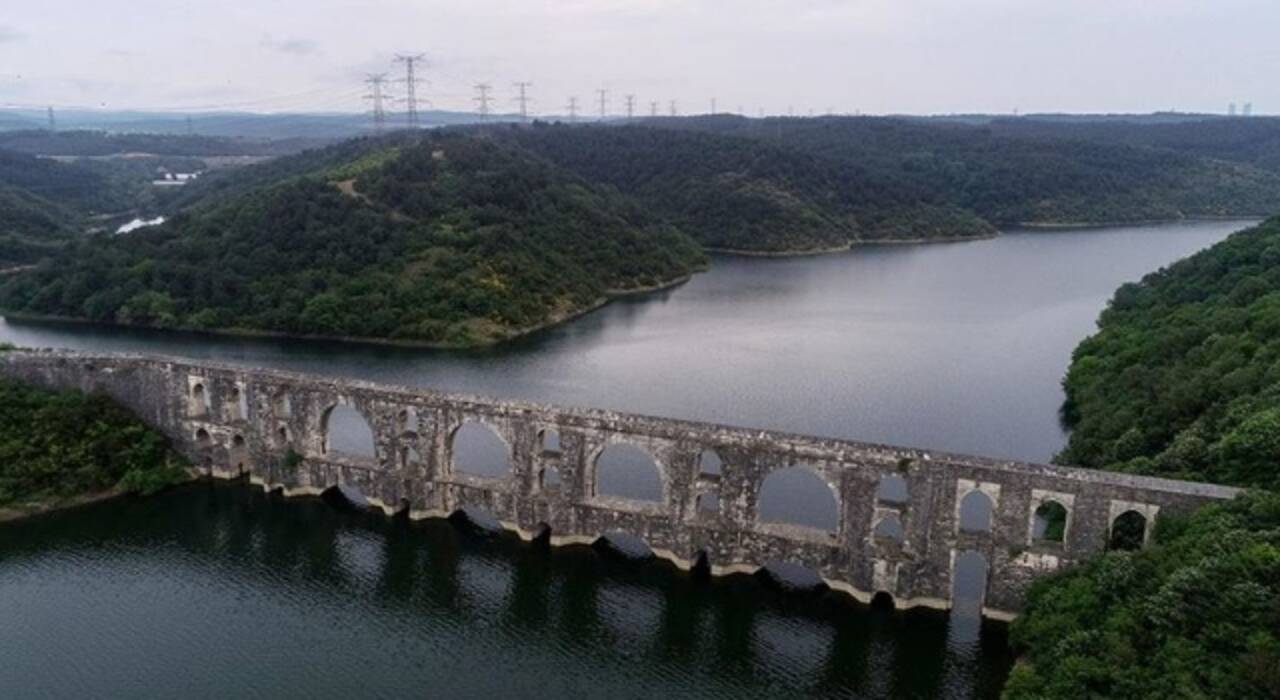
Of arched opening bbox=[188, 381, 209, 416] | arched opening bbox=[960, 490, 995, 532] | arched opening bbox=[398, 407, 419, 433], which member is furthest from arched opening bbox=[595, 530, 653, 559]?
arched opening bbox=[188, 381, 209, 416]

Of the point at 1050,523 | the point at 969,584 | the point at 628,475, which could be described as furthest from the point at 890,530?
the point at 628,475

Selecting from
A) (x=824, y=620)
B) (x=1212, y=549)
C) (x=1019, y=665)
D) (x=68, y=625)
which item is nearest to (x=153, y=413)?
(x=68, y=625)

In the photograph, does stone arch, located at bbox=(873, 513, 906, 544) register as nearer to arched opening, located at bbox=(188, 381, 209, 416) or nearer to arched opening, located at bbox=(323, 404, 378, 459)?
arched opening, located at bbox=(323, 404, 378, 459)

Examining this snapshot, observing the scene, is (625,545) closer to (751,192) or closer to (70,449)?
(70,449)

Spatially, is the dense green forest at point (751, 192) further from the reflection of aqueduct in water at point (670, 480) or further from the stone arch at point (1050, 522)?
the stone arch at point (1050, 522)

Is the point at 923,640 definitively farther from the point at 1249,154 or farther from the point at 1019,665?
the point at 1249,154

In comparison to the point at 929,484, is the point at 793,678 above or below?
below
